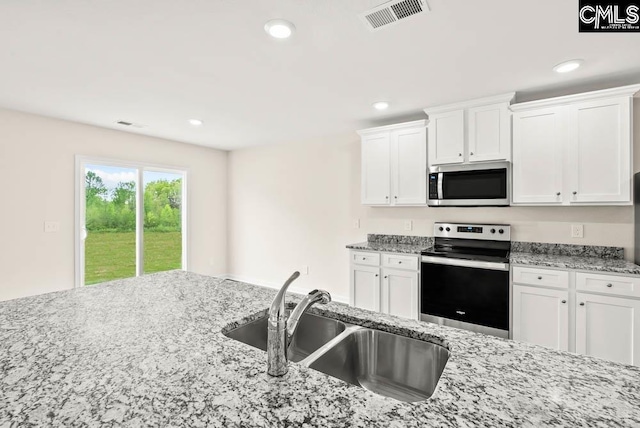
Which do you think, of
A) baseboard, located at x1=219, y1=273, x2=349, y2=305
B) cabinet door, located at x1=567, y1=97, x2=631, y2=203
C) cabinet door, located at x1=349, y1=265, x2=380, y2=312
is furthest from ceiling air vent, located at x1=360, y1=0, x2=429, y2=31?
baseboard, located at x1=219, y1=273, x2=349, y2=305

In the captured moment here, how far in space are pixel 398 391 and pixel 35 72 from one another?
337 centimetres

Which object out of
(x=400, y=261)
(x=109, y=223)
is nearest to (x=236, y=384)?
(x=400, y=261)

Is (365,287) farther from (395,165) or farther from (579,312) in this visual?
(579,312)

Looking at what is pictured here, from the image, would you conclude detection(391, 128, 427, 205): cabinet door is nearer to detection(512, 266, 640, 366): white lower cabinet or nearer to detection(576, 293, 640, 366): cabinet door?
detection(512, 266, 640, 366): white lower cabinet

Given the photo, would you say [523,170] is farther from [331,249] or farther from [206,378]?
[206,378]

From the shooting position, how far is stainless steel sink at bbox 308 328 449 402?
1082mm

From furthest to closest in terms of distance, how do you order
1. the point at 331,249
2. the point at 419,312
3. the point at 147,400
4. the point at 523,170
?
the point at 331,249 < the point at 419,312 < the point at 523,170 < the point at 147,400

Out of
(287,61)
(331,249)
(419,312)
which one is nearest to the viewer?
Result: (287,61)

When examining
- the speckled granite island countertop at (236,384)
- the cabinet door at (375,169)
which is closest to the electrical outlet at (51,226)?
the speckled granite island countertop at (236,384)

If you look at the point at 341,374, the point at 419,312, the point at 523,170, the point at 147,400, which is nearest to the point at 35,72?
the point at 147,400

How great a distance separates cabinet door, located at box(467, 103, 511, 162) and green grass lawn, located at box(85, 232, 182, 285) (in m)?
4.48

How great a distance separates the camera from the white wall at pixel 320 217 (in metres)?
2.99

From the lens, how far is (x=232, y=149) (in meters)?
5.62

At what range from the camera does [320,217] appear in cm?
464
